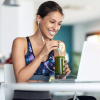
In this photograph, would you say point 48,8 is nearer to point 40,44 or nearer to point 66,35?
point 40,44

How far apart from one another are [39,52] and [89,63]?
479 millimetres

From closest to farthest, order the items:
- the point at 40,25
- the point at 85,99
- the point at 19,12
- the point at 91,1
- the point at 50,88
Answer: the point at 50,88
the point at 85,99
the point at 40,25
the point at 19,12
the point at 91,1

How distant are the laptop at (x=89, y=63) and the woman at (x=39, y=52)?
0.21 m

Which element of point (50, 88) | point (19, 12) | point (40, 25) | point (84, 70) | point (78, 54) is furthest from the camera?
point (78, 54)

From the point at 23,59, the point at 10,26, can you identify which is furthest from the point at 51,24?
the point at 10,26

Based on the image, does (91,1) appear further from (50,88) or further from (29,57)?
(50,88)

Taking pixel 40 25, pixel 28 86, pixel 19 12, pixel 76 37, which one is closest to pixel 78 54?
pixel 76 37

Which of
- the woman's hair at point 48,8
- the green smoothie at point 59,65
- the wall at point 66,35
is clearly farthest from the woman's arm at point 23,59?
the wall at point 66,35

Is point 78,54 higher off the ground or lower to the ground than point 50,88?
lower

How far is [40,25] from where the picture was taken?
168cm

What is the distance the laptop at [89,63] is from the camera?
1.31m

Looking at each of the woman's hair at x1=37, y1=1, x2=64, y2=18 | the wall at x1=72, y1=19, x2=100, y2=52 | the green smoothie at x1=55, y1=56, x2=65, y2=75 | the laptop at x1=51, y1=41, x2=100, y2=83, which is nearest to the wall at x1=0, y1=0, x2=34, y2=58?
the woman's hair at x1=37, y1=1, x2=64, y2=18

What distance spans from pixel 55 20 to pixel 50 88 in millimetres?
685

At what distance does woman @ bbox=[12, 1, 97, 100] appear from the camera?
138 centimetres
